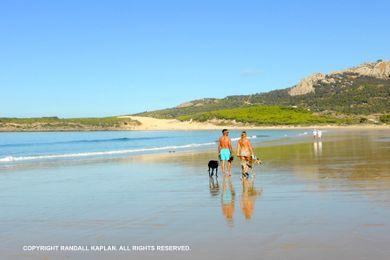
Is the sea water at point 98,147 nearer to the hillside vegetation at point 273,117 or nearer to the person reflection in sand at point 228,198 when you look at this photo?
the person reflection in sand at point 228,198

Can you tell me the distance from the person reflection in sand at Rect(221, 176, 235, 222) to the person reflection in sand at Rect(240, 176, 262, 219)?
9.7 inches

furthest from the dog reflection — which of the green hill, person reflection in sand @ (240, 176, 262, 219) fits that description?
the green hill

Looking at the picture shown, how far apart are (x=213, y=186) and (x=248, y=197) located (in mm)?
2667

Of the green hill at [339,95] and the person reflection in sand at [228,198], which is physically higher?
the green hill at [339,95]

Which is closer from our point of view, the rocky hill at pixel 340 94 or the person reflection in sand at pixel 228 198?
the person reflection in sand at pixel 228 198

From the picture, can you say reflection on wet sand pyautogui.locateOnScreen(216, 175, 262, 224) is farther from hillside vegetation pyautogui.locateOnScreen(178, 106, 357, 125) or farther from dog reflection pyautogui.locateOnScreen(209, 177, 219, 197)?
hillside vegetation pyautogui.locateOnScreen(178, 106, 357, 125)

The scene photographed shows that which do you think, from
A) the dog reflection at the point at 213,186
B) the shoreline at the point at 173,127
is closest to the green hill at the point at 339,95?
the shoreline at the point at 173,127

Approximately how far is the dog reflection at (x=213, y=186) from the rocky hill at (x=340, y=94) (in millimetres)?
107311

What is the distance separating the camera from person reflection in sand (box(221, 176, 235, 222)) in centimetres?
958

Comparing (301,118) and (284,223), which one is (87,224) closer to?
(284,223)

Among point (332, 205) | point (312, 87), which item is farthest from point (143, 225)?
point (312, 87)

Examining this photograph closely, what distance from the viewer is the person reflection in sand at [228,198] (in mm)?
9576

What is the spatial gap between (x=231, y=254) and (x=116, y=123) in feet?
501

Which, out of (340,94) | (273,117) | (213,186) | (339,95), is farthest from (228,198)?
(340,94)
